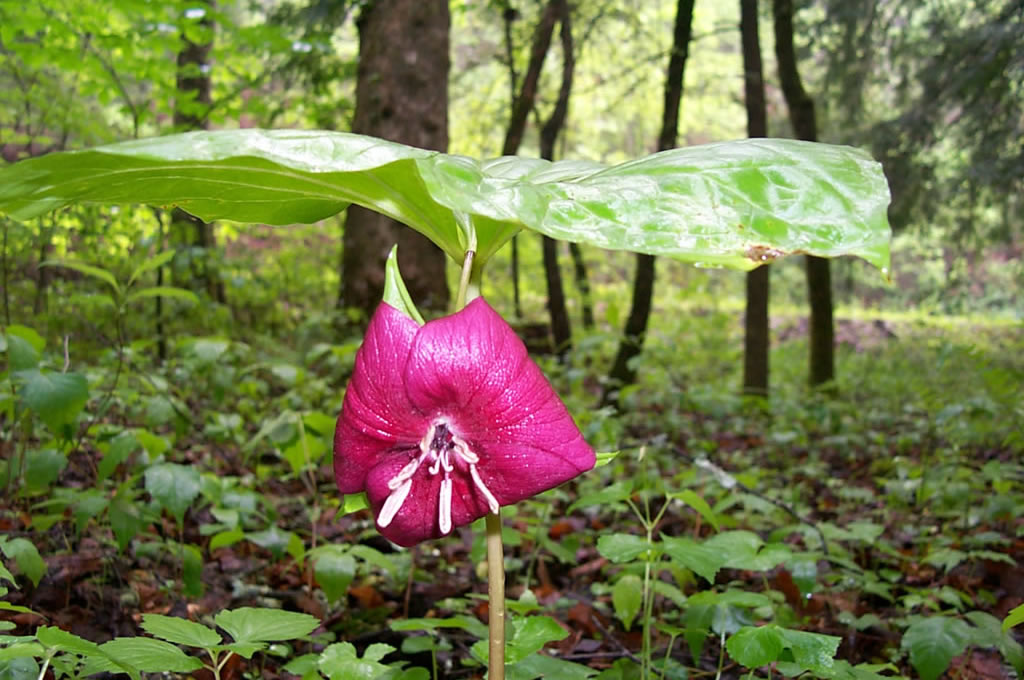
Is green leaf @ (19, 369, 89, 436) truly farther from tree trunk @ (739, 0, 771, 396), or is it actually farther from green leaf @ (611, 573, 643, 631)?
tree trunk @ (739, 0, 771, 396)

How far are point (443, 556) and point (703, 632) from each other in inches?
60.0

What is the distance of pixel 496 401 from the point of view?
0.89m

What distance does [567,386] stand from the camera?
7.16 metres

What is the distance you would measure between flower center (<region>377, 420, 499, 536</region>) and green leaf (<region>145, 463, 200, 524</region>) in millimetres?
1325

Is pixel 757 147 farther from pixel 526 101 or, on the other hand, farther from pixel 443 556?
pixel 526 101

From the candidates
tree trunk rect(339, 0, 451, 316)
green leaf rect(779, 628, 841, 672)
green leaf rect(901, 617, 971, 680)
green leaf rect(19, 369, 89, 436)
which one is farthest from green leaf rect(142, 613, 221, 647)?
tree trunk rect(339, 0, 451, 316)

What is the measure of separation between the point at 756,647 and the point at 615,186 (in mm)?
934

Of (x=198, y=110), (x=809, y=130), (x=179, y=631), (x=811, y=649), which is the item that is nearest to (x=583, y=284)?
(x=809, y=130)

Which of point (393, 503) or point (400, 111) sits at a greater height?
point (400, 111)

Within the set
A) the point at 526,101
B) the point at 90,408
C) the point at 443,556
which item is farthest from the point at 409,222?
the point at 526,101

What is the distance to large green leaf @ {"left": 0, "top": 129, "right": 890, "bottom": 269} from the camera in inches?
29.0

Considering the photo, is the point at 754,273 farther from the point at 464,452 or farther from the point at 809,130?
the point at 464,452

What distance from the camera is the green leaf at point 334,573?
6.24 ft

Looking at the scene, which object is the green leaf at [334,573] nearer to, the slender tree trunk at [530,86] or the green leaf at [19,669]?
the green leaf at [19,669]
